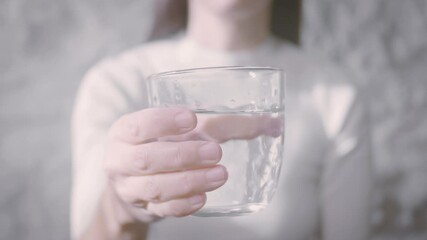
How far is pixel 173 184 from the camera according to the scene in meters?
0.18

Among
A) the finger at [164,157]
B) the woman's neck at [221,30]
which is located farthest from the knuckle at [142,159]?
the woman's neck at [221,30]

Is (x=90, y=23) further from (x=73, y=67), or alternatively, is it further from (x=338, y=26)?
(x=338, y=26)

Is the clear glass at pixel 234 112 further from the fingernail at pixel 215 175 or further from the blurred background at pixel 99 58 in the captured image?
the blurred background at pixel 99 58

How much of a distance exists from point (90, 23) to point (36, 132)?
0.22 ft

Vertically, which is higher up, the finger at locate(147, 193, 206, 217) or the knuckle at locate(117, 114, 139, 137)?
the knuckle at locate(117, 114, 139, 137)

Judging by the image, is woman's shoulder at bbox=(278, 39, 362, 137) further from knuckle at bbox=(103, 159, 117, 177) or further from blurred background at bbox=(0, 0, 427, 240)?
knuckle at bbox=(103, 159, 117, 177)

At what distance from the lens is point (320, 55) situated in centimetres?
29

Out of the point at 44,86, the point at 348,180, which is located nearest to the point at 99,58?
the point at 44,86

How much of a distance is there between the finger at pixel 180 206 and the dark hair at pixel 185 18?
0.11 meters

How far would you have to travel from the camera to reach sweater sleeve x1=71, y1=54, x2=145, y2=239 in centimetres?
25

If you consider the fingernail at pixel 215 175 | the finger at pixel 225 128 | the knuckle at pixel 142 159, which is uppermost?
the finger at pixel 225 128

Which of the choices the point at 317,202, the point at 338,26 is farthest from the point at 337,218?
the point at 338,26

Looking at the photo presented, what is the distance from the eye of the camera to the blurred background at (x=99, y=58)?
27cm

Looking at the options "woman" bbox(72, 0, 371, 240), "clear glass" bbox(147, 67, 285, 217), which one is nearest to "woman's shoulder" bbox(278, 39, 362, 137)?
"woman" bbox(72, 0, 371, 240)
